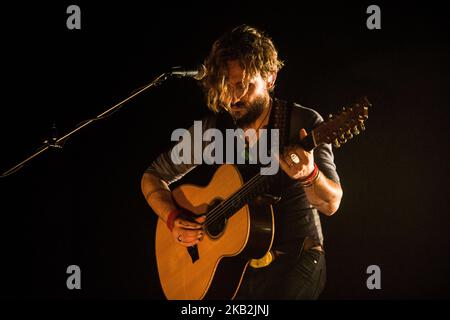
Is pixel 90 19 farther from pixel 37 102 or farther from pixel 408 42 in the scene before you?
pixel 408 42

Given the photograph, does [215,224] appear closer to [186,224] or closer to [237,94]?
[186,224]

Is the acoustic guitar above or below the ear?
below

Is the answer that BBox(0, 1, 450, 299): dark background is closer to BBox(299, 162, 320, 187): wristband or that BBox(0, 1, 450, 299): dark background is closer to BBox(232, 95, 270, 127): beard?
BBox(232, 95, 270, 127): beard

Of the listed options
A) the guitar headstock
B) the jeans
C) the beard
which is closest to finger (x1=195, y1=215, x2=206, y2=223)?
the jeans

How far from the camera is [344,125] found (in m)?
1.73

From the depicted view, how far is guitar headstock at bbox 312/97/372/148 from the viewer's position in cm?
168

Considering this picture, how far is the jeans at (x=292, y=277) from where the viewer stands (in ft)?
6.49

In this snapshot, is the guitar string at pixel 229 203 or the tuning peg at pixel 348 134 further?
the guitar string at pixel 229 203

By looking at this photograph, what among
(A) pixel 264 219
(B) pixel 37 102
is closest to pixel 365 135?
(A) pixel 264 219

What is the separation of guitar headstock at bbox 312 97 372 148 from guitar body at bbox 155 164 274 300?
16.7 inches

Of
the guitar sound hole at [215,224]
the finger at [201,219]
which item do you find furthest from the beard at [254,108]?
the finger at [201,219]

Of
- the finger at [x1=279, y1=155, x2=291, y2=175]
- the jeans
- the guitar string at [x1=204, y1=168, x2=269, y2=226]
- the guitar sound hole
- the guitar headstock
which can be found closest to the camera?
the guitar headstock

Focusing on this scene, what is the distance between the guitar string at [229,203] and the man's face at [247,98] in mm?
336

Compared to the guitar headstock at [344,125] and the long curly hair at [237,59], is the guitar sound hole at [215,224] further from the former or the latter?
the guitar headstock at [344,125]
